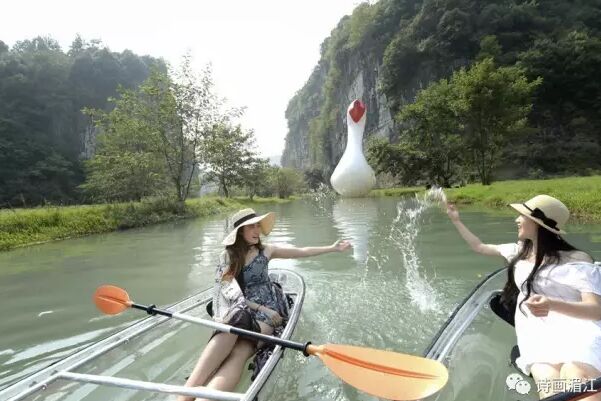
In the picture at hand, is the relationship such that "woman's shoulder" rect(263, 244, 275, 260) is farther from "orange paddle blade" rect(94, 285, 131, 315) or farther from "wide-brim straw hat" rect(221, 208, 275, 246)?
"orange paddle blade" rect(94, 285, 131, 315)

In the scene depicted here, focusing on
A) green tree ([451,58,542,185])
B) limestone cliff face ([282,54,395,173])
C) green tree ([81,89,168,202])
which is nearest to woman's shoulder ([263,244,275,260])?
green tree ([81,89,168,202])

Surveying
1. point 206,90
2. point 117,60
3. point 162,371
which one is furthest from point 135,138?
point 117,60

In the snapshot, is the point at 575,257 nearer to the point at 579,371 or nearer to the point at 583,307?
the point at 583,307

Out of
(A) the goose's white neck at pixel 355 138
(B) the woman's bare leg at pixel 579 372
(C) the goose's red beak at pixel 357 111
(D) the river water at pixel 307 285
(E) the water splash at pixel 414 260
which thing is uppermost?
(C) the goose's red beak at pixel 357 111

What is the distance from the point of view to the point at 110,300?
3965 mm

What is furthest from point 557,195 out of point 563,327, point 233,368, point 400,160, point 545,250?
point 400,160

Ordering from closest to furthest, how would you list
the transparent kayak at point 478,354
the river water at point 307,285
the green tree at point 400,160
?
the transparent kayak at point 478,354, the river water at point 307,285, the green tree at point 400,160

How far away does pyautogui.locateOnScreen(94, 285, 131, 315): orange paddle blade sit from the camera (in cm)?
392

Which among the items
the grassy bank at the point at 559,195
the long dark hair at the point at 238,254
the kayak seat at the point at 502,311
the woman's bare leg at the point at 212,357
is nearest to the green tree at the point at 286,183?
the grassy bank at the point at 559,195

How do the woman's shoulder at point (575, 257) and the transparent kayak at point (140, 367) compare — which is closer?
the woman's shoulder at point (575, 257)

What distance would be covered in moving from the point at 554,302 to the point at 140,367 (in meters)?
3.05

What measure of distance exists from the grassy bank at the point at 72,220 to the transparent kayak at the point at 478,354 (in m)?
12.1

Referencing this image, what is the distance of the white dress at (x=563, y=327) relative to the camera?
7.31 feet

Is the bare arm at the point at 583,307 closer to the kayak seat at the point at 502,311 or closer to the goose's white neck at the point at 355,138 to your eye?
the kayak seat at the point at 502,311
